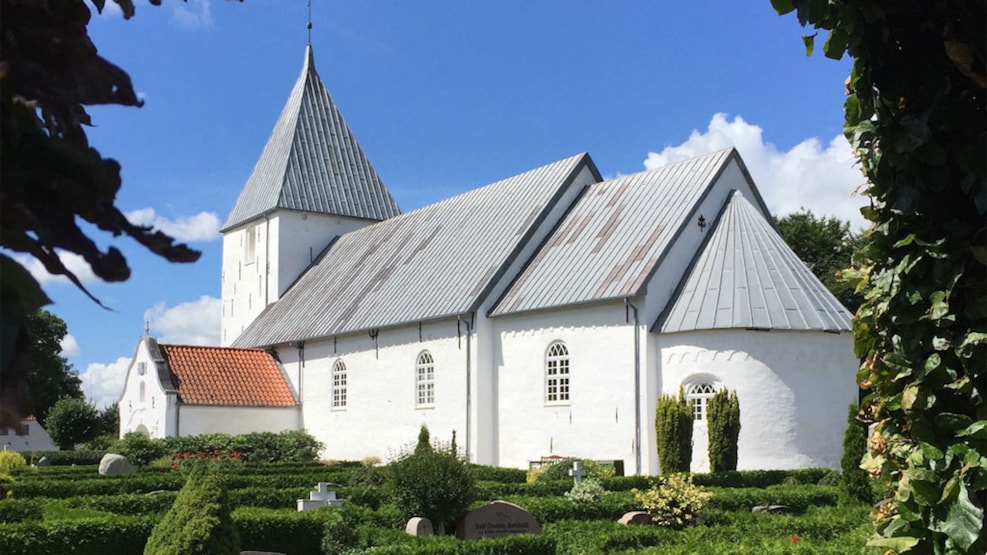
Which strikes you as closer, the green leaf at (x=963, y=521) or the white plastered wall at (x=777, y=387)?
the green leaf at (x=963, y=521)

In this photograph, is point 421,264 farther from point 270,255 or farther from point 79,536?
point 79,536

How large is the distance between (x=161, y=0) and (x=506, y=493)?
1318 cm

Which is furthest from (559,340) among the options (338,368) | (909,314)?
(909,314)

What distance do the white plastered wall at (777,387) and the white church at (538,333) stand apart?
1.1 inches

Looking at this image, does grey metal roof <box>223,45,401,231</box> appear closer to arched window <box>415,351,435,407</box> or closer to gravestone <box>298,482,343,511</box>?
arched window <box>415,351,435,407</box>

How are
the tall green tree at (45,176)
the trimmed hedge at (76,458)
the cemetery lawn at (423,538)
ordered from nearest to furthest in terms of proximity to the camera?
the tall green tree at (45,176)
the cemetery lawn at (423,538)
the trimmed hedge at (76,458)

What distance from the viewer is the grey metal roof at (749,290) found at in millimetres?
18906

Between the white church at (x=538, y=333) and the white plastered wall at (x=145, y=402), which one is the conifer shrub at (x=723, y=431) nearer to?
the white church at (x=538, y=333)

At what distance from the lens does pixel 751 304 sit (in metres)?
19.1

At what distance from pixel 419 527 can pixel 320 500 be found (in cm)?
243

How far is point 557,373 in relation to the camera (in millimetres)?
21203

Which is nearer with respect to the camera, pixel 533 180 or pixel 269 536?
pixel 269 536

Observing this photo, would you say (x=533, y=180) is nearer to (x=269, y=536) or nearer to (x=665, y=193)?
(x=665, y=193)

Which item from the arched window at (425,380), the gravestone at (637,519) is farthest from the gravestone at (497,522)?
the arched window at (425,380)
